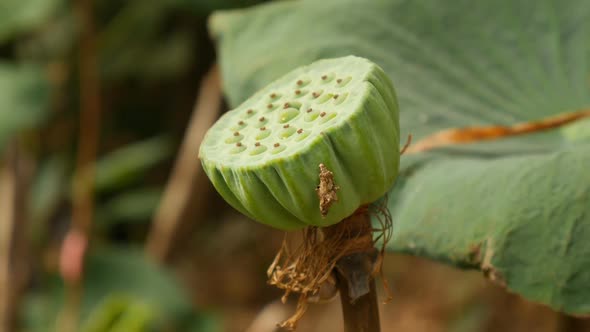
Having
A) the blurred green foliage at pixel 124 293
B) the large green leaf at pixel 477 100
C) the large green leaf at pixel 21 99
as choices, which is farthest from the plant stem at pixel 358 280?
the blurred green foliage at pixel 124 293

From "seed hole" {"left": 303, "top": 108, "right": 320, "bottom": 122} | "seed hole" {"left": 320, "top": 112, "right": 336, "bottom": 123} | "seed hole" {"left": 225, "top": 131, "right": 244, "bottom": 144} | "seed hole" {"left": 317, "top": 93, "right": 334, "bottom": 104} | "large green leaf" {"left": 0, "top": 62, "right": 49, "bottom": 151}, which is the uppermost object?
"seed hole" {"left": 320, "top": 112, "right": 336, "bottom": 123}

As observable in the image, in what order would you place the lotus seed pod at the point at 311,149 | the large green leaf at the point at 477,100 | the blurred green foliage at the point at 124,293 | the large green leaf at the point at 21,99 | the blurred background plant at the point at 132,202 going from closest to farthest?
the lotus seed pod at the point at 311,149, the large green leaf at the point at 477,100, the large green leaf at the point at 21,99, the blurred background plant at the point at 132,202, the blurred green foliage at the point at 124,293

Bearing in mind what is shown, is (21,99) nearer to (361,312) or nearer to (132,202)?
(132,202)

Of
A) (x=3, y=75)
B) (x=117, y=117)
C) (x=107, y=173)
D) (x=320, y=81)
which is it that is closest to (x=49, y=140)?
(x=117, y=117)

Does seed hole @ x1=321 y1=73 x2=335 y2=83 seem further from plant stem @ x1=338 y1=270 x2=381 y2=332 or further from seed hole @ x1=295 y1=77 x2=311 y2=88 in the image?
plant stem @ x1=338 y1=270 x2=381 y2=332

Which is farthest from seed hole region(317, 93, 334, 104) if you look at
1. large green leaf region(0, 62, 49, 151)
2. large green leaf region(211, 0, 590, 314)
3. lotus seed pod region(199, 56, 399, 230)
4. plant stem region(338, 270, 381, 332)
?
large green leaf region(0, 62, 49, 151)

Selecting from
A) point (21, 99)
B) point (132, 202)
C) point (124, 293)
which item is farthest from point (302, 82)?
point (132, 202)

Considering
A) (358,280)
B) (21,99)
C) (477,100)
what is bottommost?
(21,99)

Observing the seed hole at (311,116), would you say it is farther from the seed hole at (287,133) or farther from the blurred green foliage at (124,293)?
the blurred green foliage at (124,293)
